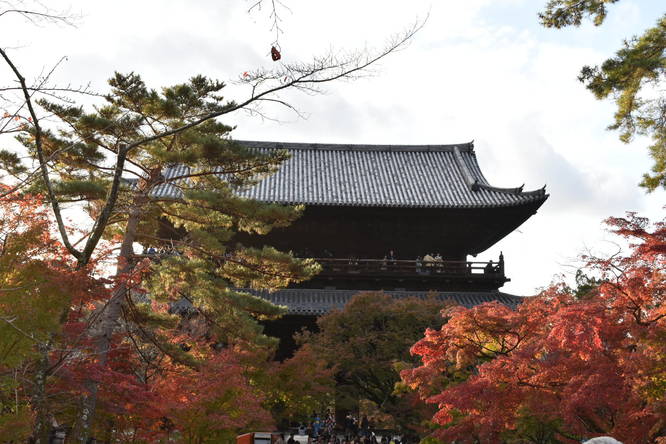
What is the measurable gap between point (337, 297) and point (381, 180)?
7.11 metres

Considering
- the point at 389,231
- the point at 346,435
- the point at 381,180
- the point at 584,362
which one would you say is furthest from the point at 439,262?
the point at 584,362

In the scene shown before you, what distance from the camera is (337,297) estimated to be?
81.6 feet

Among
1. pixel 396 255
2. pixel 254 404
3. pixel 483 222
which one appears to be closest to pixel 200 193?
pixel 254 404

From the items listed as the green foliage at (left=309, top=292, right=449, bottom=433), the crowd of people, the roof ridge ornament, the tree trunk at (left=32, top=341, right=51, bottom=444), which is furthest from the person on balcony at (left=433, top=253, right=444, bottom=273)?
the tree trunk at (left=32, top=341, right=51, bottom=444)

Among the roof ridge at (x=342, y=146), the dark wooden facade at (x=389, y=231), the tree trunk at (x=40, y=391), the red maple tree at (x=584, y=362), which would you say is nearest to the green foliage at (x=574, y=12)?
the red maple tree at (x=584, y=362)

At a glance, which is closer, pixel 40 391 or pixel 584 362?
pixel 40 391

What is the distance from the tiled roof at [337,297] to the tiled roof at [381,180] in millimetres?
3582

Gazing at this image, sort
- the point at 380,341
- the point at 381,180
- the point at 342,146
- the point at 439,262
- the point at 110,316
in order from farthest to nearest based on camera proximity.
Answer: the point at 342,146, the point at 381,180, the point at 439,262, the point at 380,341, the point at 110,316

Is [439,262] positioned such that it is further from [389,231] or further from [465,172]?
[465,172]

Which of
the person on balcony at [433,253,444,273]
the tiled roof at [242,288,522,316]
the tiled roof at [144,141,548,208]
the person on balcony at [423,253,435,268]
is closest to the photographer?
the tiled roof at [242,288,522,316]

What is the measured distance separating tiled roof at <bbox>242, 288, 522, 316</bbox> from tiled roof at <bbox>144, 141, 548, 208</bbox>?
141 inches

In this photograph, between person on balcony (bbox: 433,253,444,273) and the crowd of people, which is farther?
person on balcony (bbox: 433,253,444,273)

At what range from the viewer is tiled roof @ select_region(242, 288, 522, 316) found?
24203 millimetres

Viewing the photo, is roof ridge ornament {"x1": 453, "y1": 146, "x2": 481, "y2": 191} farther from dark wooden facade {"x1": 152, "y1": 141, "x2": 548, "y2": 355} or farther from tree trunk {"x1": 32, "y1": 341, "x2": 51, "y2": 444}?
tree trunk {"x1": 32, "y1": 341, "x2": 51, "y2": 444}
